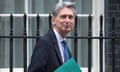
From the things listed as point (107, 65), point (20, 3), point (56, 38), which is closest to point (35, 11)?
point (20, 3)

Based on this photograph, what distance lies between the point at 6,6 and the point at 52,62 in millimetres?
3939

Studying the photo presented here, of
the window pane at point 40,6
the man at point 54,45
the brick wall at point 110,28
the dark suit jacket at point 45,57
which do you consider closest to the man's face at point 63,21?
the man at point 54,45

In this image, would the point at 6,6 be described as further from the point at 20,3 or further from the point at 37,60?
the point at 37,60

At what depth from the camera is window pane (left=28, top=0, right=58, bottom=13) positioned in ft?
23.3

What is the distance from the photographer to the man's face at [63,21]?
3.33 m

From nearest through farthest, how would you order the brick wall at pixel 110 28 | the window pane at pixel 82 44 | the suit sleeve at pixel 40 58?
the suit sleeve at pixel 40 58, the brick wall at pixel 110 28, the window pane at pixel 82 44

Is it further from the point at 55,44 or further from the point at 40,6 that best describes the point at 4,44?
the point at 55,44

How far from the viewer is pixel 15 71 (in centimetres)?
687

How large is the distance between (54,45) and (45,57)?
0.11m

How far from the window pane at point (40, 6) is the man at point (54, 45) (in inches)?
146

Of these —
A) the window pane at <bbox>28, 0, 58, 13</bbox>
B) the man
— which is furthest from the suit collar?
the window pane at <bbox>28, 0, 58, 13</bbox>

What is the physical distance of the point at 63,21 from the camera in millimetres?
3332

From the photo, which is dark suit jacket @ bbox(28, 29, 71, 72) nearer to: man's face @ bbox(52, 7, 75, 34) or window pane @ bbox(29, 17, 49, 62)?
man's face @ bbox(52, 7, 75, 34)

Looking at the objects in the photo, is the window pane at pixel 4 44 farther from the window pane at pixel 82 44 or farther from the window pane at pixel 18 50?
the window pane at pixel 82 44
